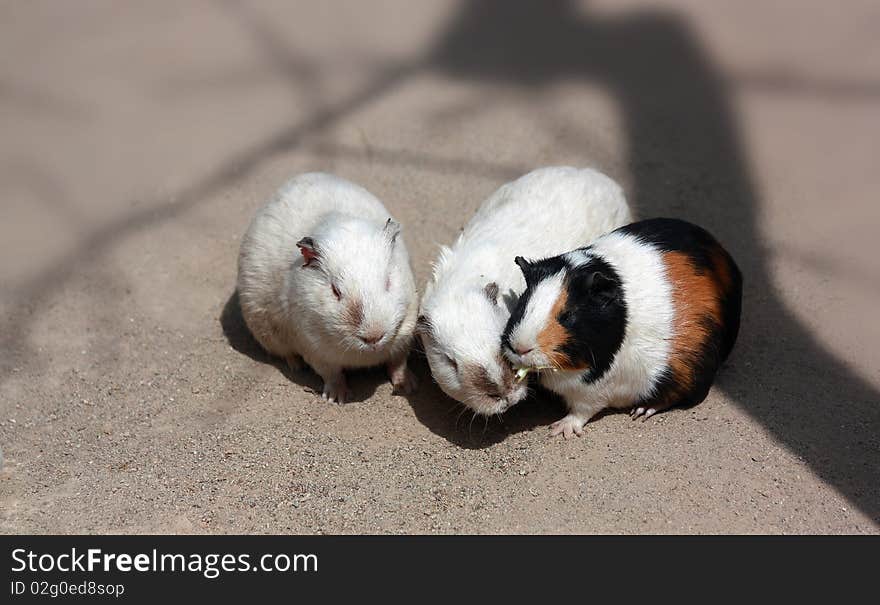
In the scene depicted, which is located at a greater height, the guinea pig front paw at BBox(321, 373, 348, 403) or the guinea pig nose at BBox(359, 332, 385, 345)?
the guinea pig nose at BBox(359, 332, 385, 345)

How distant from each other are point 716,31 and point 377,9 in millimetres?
3438

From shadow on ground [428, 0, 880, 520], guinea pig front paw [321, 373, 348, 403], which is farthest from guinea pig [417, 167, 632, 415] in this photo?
shadow on ground [428, 0, 880, 520]

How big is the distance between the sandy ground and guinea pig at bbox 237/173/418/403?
296 mm

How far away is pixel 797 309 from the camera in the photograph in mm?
6375

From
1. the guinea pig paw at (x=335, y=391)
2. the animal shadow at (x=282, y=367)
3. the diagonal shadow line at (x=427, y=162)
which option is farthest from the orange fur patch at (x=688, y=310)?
the diagonal shadow line at (x=427, y=162)

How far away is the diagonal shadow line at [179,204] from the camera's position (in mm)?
6695

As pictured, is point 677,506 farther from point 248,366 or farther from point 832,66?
point 832,66

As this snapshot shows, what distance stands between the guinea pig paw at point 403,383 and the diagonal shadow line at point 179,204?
2672 millimetres

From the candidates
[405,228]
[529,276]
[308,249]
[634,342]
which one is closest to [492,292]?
[529,276]

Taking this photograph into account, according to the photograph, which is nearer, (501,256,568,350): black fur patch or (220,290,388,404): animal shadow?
(501,256,568,350): black fur patch

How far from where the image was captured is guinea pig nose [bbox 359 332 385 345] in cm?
536

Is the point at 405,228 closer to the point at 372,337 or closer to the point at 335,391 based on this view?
the point at 335,391

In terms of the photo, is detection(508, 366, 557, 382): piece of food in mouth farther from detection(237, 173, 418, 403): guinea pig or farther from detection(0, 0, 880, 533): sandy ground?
detection(237, 173, 418, 403): guinea pig

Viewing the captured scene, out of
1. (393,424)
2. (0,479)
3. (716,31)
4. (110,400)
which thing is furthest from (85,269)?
(716,31)
